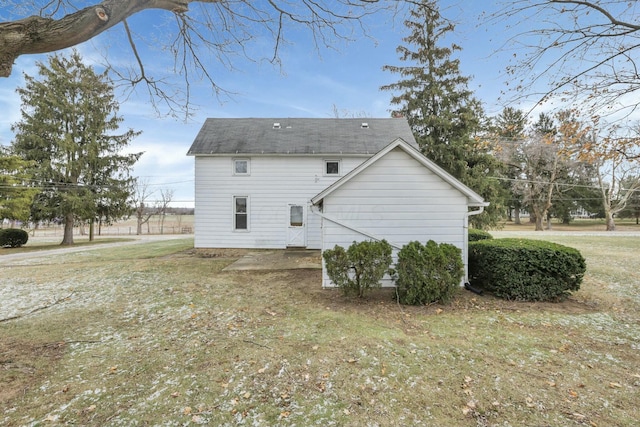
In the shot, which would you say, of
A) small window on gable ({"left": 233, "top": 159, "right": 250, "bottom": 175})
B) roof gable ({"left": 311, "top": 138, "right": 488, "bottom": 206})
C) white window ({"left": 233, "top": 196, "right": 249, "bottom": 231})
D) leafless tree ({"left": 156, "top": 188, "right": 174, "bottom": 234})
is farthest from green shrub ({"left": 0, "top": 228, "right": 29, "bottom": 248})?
leafless tree ({"left": 156, "top": 188, "right": 174, "bottom": 234})

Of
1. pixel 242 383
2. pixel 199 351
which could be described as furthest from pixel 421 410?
pixel 199 351

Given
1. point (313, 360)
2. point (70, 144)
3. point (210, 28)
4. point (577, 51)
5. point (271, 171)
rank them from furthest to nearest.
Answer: point (70, 144), point (271, 171), point (210, 28), point (577, 51), point (313, 360)

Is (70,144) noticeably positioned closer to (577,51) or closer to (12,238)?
(12,238)

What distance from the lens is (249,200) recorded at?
13250mm

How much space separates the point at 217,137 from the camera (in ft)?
46.0

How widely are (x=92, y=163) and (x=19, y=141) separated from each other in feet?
13.8

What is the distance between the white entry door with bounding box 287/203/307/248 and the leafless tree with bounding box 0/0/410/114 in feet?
24.6

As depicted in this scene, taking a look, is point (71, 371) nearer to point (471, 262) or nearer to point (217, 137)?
point (471, 262)

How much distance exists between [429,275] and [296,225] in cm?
813

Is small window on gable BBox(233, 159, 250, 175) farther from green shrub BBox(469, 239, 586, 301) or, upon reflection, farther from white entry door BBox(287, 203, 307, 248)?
green shrub BBox(469, 239, 586, 301)

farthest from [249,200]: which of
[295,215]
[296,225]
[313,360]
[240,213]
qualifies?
[313,360]

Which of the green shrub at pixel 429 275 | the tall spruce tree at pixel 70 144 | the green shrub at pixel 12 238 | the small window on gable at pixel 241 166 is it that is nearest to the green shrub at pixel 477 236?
the green shrub at pixel 429 275

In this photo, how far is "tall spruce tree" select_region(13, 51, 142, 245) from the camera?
60.1 feet

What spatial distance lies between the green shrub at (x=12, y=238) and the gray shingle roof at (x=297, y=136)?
15753 mm
